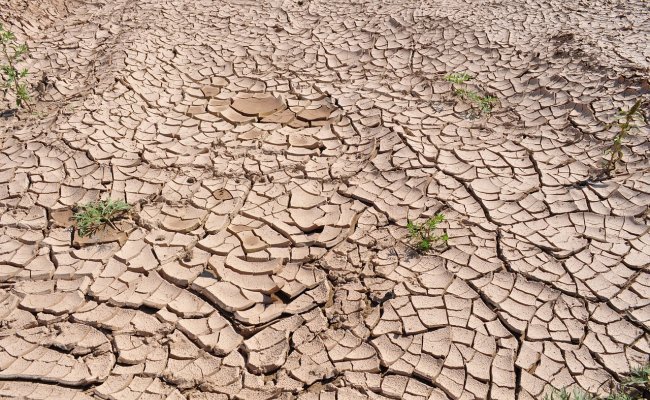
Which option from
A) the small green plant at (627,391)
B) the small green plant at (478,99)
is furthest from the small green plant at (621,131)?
the small green plant at (627,391)

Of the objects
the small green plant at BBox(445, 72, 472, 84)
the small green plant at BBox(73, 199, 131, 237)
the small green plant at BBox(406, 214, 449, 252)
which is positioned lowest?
the small green plant at BBox(73, 199, 131, 237)

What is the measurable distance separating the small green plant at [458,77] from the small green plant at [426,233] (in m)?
1.52

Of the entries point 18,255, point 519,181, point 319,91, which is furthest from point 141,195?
point 519,181

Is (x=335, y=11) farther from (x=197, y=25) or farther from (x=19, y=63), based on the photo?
(x=19, y=63)

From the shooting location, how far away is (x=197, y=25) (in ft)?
16.5

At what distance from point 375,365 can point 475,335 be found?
1.49ft

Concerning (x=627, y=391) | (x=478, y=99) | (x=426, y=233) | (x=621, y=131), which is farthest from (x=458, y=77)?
(x=627, y=391)

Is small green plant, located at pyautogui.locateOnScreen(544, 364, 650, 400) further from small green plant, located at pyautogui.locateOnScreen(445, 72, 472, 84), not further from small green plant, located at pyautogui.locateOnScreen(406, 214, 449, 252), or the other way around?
small green plant, located at pyautogui.locateOnScreen(445, 72, 472, 84)

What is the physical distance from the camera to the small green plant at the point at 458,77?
3.87m

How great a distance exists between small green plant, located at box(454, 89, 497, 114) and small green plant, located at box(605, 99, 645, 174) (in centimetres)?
78

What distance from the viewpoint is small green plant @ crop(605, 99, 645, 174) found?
2.90 meters

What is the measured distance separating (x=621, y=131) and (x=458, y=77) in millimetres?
1267

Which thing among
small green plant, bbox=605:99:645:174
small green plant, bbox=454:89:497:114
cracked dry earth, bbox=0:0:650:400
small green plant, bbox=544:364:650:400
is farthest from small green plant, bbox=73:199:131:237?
small green plant, bbox=605:99:645:174

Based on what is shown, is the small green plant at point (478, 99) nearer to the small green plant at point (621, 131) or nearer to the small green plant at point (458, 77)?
the small green plant at point (458, 77)
